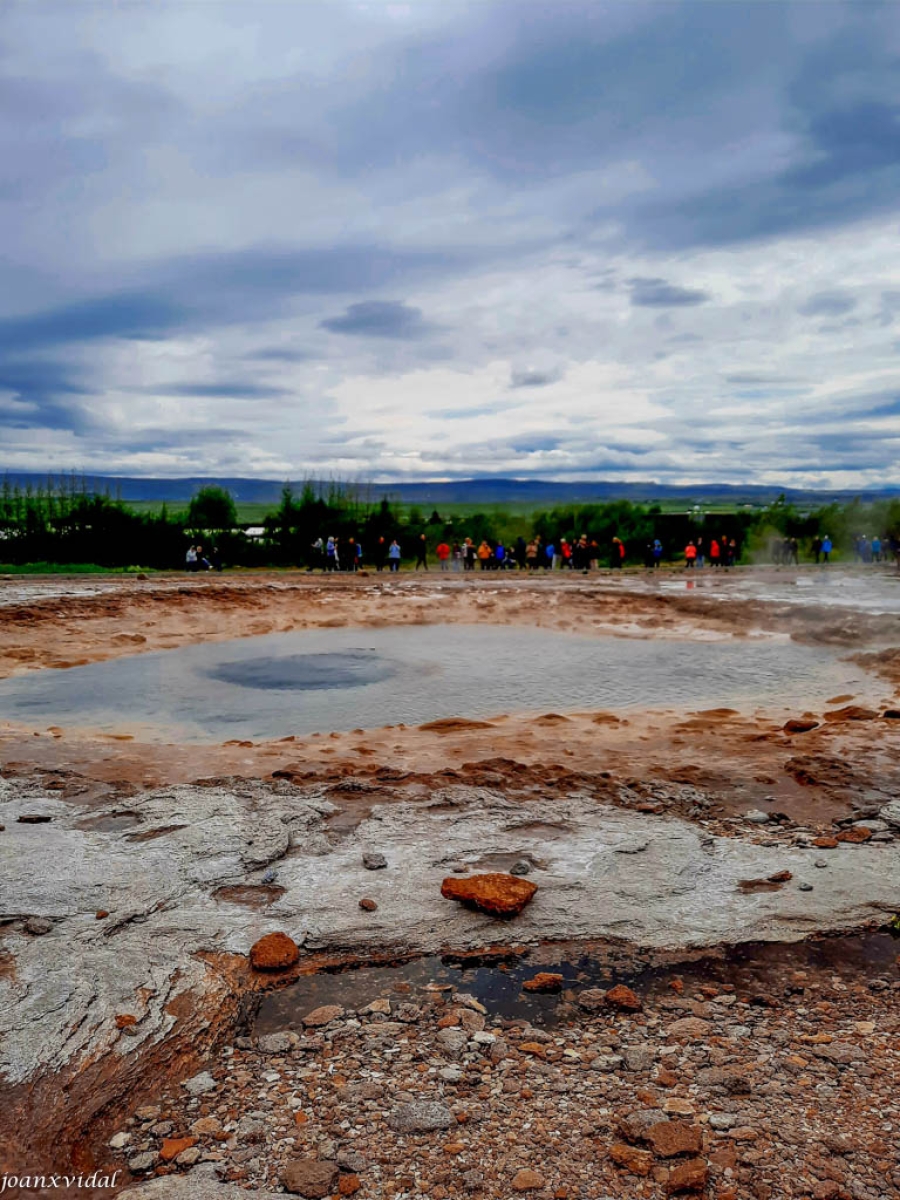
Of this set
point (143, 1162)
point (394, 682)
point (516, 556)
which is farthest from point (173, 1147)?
point (516, 556)

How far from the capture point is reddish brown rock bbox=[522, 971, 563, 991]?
369cm

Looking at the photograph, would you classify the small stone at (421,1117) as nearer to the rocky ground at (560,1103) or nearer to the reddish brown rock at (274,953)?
the rocky ground at (560,1103)

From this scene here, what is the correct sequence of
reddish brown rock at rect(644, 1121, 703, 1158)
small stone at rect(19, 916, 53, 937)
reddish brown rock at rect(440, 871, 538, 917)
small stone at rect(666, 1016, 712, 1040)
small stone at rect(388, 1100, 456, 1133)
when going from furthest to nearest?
reddish brown rock at rect(440, 871, 538, 917) → small stone at rect(19, 916, 53, 937) → small stone at rect(666, 1016, 712, 1040) → small stone at rect(388, 1100, 456, 1133) → reddish brown rock at rect(644, 1121, 703, 1158)

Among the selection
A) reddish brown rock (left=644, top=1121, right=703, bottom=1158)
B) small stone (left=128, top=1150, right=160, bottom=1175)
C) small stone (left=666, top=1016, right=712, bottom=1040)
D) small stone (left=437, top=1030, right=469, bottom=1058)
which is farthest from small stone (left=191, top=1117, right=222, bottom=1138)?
small stone (left=666, top=1016, right=712, bottom=1040)

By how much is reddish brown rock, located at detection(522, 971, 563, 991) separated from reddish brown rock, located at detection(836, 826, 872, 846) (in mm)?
2331

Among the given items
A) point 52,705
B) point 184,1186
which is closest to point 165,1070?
point 184,1186

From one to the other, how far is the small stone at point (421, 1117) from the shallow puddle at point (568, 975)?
2.14ft

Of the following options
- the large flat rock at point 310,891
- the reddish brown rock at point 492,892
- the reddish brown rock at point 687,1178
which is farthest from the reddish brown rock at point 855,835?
the reddish brown rock at point 687,1178

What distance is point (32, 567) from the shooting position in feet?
96.9

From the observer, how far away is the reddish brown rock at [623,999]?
3.54 metres

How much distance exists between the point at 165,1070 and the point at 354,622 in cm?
1294

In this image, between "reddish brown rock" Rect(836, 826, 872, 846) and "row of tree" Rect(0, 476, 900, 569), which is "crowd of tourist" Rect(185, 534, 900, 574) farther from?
"reddish brown rock" Rect(836, 826, 872, 846)

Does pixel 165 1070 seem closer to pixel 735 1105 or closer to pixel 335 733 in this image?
pixel 735 1105

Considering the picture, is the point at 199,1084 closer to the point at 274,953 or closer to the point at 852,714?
the point at 274,953
